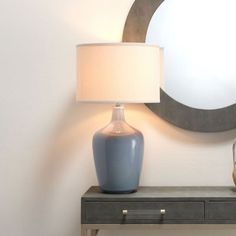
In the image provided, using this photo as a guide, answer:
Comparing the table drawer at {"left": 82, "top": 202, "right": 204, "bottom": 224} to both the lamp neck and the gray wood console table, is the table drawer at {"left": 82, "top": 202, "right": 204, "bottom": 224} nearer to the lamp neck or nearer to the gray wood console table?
the gray wood console table

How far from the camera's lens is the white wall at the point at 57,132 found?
2.31 metres

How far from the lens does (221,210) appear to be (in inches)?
77.9

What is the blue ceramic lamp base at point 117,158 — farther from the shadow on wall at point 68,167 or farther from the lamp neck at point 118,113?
the shadow on wall at point 68,167

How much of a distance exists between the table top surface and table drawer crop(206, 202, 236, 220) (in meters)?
0.03

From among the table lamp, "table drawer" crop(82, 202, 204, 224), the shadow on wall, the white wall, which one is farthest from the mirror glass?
"table drawer" crop(82, 202, 204, 224)

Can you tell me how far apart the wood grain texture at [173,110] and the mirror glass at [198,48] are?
2cm

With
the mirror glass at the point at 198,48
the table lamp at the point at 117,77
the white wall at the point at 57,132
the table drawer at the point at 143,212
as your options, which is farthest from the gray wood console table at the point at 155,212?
the mirror glass at the point at 198,48

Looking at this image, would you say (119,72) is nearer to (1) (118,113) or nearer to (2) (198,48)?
(1) (118,113)

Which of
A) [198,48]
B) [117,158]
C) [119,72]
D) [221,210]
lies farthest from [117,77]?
[221,210]

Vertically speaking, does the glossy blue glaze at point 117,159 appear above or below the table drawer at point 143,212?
above

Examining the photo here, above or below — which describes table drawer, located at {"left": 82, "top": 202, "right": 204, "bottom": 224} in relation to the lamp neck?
below

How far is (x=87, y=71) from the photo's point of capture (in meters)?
1.97

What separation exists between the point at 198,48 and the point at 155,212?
75cm

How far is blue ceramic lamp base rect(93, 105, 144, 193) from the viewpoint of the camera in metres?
2.07
